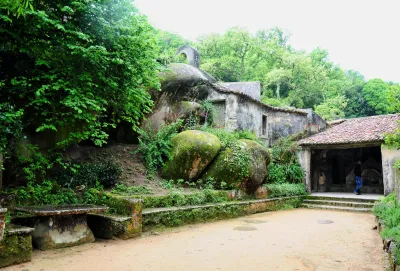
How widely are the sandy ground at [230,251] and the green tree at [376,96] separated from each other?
97.8ft

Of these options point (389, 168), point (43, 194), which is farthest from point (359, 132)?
point (43, 194)

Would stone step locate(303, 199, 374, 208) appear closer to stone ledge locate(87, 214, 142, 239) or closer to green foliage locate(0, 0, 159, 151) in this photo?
stone ledge locate(87, 214, 142, 239)

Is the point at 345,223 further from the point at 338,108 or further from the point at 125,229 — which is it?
the point at 338,108

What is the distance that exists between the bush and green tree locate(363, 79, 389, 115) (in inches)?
916

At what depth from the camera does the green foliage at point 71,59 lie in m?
5.99

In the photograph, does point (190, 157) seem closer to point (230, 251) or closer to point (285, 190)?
point (230, 251)

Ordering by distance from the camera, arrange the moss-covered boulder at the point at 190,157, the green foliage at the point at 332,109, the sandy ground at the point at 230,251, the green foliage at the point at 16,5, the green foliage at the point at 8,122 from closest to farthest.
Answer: the green foliage at the point at 16,5, the sandy ground at the point at 230,251, the green foliage at the point at 8,122, the moss-covered boulder at the point at 190,157, the green foliage at the point at 332,109

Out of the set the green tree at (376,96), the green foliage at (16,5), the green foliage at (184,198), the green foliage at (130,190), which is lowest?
the green foliage at (184,198)

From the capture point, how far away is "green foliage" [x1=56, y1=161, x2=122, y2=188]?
832 centimetres

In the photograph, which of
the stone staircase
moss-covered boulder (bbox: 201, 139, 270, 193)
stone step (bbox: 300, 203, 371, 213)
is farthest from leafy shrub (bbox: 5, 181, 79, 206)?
the stone staircase

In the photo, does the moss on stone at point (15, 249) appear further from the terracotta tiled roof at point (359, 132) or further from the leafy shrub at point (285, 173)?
the terracotta tiled roof at point (359, 132)

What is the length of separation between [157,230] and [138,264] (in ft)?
8.41

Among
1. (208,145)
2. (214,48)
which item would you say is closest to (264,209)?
(208,145)

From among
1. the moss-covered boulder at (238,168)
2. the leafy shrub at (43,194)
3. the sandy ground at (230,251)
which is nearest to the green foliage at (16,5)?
the sandy ground at (230,251)
